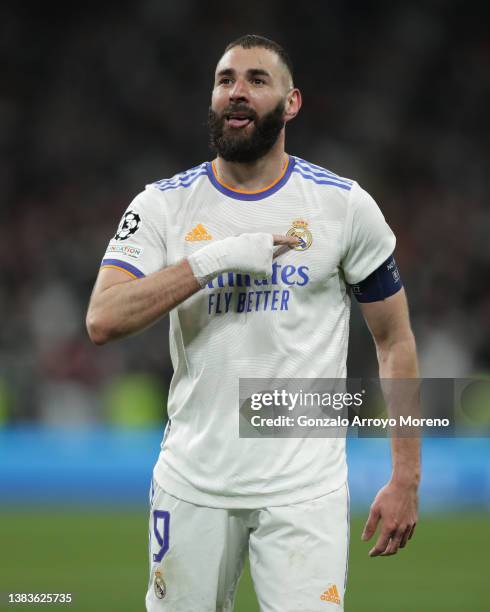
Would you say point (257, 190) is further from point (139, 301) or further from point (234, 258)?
point (139, 301)

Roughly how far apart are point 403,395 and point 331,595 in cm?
73

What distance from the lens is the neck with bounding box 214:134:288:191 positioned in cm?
390

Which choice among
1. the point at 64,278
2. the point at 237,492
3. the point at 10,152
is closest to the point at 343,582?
the point at 237,492

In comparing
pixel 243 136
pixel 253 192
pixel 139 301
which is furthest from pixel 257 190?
pixel 139 301

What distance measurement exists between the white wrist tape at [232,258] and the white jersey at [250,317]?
0.56ft

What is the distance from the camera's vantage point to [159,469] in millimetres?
3865

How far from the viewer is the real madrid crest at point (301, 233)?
3.79 meters

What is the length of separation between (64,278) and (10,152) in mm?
2706

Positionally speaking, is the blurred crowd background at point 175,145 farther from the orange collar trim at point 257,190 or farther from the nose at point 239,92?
the nose at point 239,92

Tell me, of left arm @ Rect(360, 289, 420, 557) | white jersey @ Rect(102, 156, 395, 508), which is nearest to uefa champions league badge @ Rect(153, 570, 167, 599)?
white jersey @ Rect(102, 156, 395, 508)

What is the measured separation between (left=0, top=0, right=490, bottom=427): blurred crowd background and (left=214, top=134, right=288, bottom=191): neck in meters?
8.03

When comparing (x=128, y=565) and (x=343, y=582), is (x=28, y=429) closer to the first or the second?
(x=128, y=565)

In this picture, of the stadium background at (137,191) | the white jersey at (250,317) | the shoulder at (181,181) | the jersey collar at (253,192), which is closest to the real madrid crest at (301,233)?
the white jersey at (250,317)

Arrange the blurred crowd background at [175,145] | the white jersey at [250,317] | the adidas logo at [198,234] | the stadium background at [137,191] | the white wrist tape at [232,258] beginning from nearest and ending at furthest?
the white wrist tape at [232,258] < the white jersey at [250,317] < the adidas logo at [198,234] < the stadium background at [137,191] < the blurred crowd background at [175,145]
